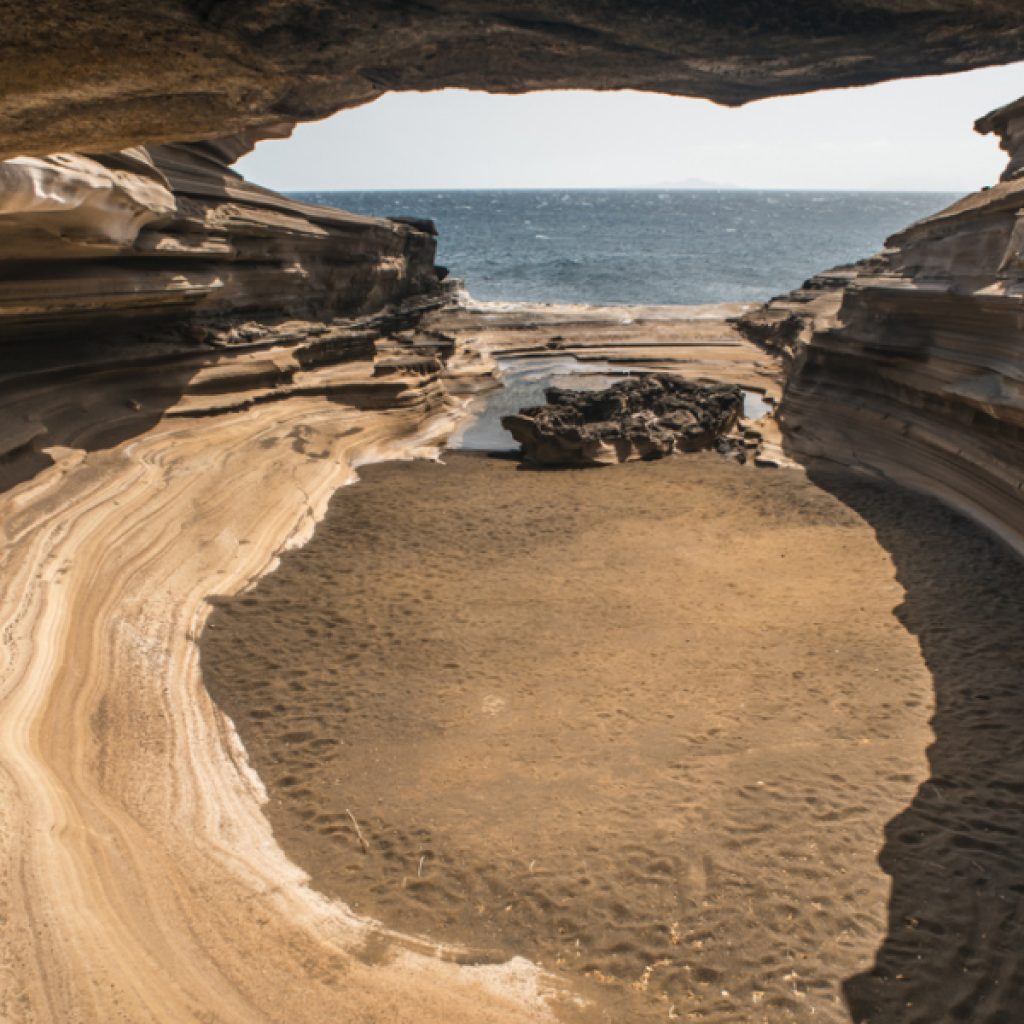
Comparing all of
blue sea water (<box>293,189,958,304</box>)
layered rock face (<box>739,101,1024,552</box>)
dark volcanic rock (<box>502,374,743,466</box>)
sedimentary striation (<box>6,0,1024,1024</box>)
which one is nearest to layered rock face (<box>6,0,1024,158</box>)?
sedimentary striation (<box>6,0,1024,1024</box>)

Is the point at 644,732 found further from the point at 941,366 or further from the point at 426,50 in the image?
the point at 941,366

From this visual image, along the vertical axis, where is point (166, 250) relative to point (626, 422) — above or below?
above

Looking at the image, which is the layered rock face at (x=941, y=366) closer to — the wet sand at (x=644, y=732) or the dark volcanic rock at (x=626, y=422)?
the wet sand at (x=644, y=732)

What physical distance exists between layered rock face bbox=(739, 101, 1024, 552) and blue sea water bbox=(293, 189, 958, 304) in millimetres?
29336

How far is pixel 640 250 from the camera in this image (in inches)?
2753

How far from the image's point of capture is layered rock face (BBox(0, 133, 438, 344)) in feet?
29.3

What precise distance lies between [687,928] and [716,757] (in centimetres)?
181

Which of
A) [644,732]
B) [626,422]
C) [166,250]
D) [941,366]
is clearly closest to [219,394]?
[166,250]

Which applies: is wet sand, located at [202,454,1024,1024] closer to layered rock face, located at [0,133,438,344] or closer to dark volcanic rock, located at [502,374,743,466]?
dark volcanic rock, located at [502,374,743,466]

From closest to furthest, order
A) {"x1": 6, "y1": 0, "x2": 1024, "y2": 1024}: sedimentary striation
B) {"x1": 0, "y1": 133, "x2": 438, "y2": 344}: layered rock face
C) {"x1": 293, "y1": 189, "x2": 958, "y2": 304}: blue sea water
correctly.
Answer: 1. {"x1": 6, "y1": 0, "x2": 1024, "y2": 1024}: sedimentary striation
2. {"x1": 0, "y1": 133, "x2": 438, "y2": 344}: layered rock face
3. {"x1": 293, "y1": 189, "x2": 958, "y2": 304}: blue sea water

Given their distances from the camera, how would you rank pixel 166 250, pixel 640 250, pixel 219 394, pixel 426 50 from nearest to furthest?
pixel 426 50
pixel 166 250
pixel 219 394
pixel 640 250

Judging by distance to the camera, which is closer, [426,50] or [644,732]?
[426,50]

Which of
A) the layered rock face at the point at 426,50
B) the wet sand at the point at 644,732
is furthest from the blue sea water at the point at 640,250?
the layered rock face at the point at 426,50

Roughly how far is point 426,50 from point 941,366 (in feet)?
36.6
